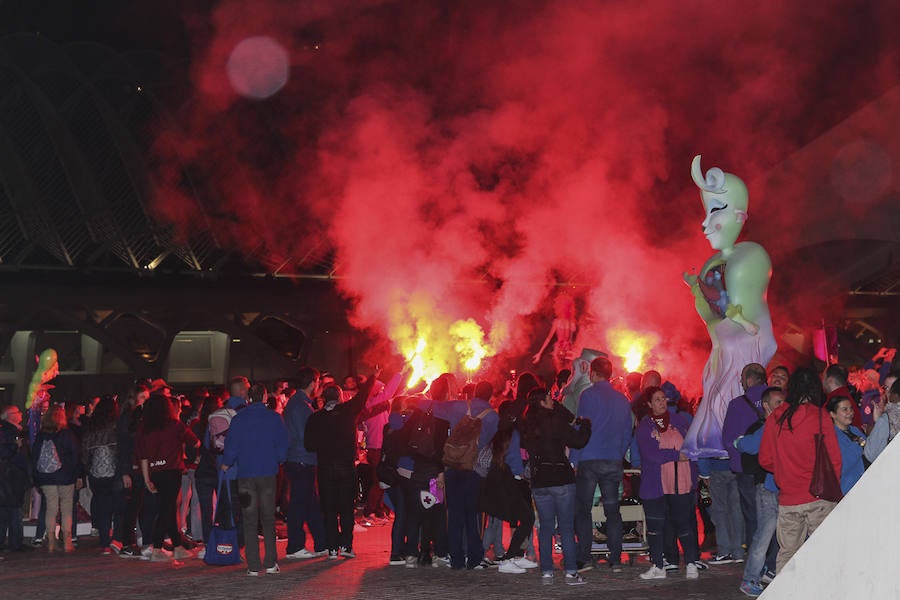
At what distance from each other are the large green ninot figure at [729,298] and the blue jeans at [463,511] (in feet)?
7.51

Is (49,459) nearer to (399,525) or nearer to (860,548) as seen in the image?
(399,525)

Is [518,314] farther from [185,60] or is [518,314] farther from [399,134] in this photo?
[185,60]

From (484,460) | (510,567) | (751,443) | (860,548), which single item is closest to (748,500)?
(751,443)

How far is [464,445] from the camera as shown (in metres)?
8.95

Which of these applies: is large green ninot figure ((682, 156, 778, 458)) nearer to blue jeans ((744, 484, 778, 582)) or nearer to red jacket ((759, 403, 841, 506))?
blue jeans ((744, 484, 778, 582))

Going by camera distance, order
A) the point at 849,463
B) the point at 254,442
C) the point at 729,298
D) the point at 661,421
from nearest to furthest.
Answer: the point at 849,463, the point at 661,421, the point at 254,442, the point at 729,298

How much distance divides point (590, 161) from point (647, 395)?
561 inches

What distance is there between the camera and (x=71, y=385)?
101ft

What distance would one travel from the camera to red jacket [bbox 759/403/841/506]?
21.3 feet

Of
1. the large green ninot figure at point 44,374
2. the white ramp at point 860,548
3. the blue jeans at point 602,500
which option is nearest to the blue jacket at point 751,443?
the blue jeans at point 602,500

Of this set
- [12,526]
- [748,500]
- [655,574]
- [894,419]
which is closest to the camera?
[894,419]

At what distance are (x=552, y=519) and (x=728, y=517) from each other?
189cm

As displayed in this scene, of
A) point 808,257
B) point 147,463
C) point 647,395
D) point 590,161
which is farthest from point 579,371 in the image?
point 808,257

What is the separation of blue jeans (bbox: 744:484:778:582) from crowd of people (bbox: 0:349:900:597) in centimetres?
2
